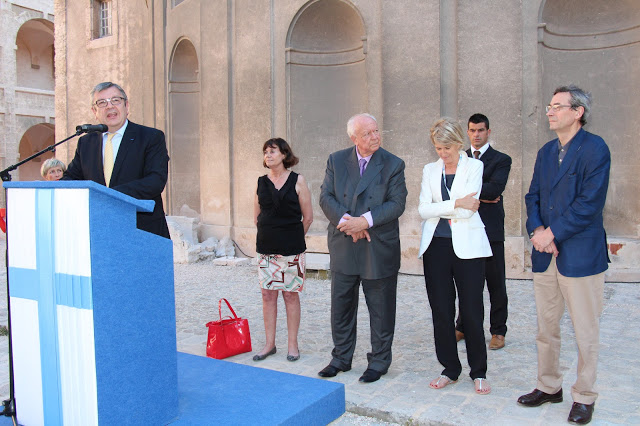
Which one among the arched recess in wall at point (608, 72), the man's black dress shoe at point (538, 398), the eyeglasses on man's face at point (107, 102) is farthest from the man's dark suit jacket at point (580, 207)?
the arched recess in wall at point (608, 72)

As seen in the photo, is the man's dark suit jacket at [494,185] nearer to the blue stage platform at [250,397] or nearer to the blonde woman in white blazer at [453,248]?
the blonde woman in white blazer at [453,248]

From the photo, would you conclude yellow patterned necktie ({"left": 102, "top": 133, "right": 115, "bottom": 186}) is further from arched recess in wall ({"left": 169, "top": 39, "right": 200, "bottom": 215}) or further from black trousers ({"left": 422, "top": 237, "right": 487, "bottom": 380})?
arched recess in wall ({"left": 169, "top": 39, "right": 200, "bottom": 215})

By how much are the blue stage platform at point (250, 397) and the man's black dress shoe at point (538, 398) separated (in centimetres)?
121

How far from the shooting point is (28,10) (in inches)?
977

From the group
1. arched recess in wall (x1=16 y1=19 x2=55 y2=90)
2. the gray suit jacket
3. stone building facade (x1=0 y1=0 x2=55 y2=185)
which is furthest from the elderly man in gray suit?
arched recess in wall (x1=16 y1=19 x2=55 y2=90)

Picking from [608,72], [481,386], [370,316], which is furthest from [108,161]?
[608,72]

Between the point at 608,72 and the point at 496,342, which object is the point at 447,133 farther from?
the point at 608,72

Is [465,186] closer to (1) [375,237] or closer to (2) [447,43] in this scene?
(1) [375,237]

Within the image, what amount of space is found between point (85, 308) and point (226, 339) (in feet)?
7.66

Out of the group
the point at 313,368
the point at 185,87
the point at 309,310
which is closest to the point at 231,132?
the point at 185,87

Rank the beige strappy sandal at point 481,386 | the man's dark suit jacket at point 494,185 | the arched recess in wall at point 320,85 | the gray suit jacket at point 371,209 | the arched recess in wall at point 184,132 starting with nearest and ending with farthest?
the beige strappy sandal at point 481,386 < the gray suit jacket at point 371,209 < the man's dark suit jacket at point 494,185 < the arched recess in wall at point 320,85 < the arched recess in wall at point 184,132

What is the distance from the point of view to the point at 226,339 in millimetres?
4984

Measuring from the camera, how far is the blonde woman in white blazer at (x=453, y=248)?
4.10m

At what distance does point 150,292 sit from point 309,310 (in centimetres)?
409
